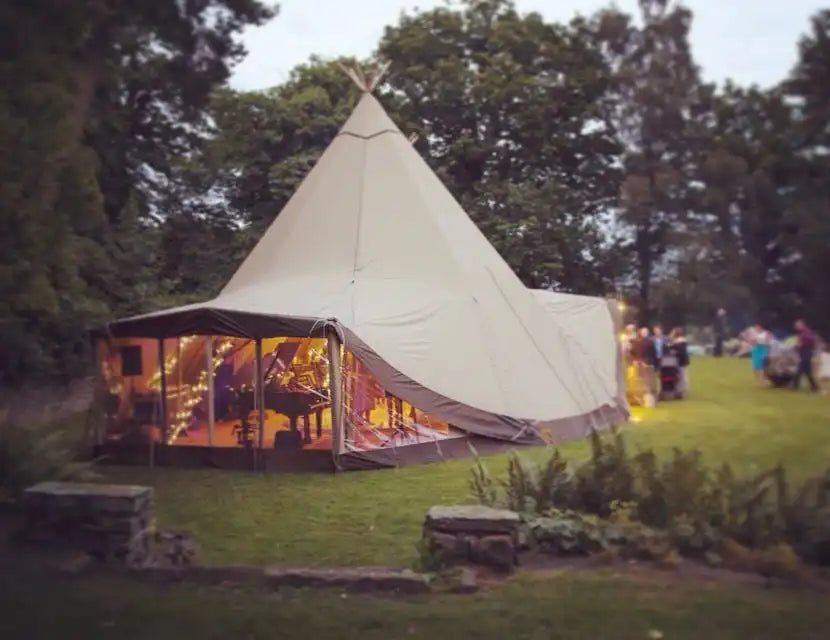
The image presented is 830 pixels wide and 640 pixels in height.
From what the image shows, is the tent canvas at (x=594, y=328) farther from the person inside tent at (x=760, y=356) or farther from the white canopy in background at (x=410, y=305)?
the person inside tent at (x=760, y=356)

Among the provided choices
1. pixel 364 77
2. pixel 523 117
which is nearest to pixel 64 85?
pixel 364 77

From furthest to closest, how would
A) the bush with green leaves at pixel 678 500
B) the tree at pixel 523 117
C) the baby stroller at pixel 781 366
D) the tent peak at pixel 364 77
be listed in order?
1. the tree at pixel 523 117
2. the baby stroller at pixel 781 366
3. the tent peak at pixel 364 77
4. the bush with green leaves at pixel 678 500

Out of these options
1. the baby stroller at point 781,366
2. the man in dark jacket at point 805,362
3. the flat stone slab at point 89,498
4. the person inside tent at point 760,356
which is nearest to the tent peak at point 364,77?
the man in dark jacket at point 805,362

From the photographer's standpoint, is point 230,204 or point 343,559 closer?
point 343,559

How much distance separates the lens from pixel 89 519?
540 centimetres

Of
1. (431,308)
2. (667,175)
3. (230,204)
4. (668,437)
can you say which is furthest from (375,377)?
(230,204)

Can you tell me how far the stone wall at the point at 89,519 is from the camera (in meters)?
5.36

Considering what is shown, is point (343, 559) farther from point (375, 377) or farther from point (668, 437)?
point (668, 437)

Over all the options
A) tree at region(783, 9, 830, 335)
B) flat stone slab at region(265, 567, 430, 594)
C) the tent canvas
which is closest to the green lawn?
flat stone slab at region(265, 567, 430, 594)

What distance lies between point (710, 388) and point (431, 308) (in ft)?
31.7

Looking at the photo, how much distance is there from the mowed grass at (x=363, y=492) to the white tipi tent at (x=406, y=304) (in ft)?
2.60

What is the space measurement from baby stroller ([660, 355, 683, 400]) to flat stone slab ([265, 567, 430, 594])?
42.4 ft

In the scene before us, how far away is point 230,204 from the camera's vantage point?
70.8ft

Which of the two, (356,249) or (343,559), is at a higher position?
(356,249)
